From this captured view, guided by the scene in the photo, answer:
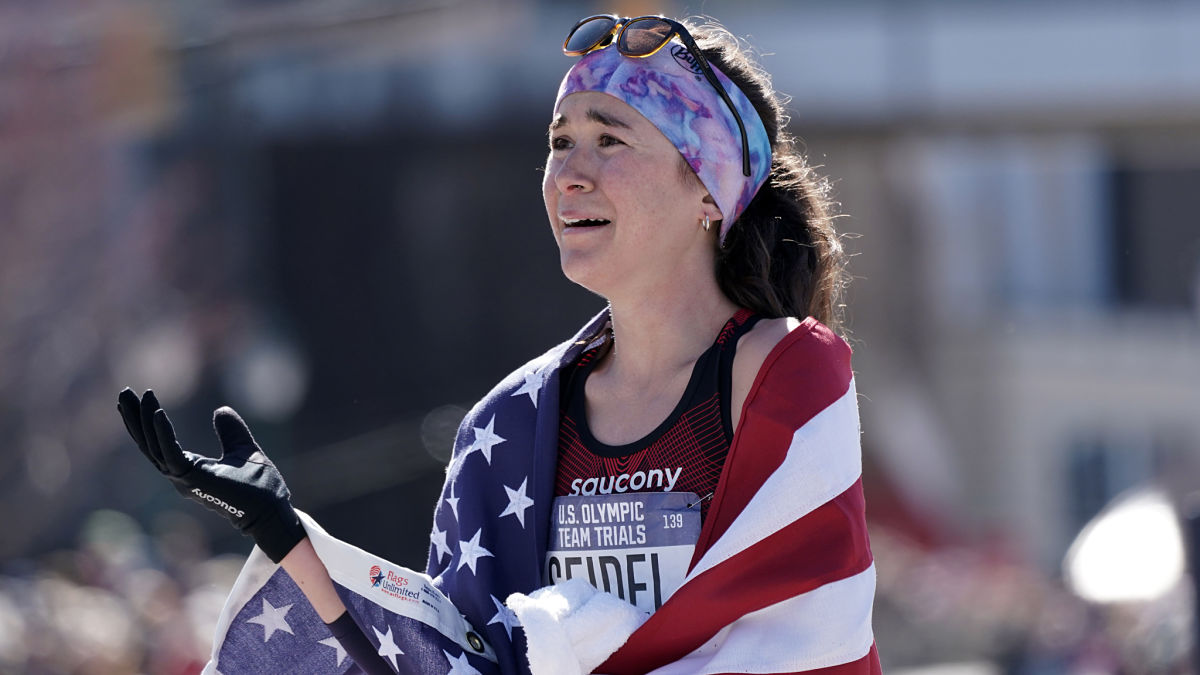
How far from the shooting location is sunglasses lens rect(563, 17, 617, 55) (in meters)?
2.41

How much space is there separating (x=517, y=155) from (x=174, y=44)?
4593mm

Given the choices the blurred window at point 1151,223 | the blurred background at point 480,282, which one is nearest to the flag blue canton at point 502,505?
the blurred background at point 480,282

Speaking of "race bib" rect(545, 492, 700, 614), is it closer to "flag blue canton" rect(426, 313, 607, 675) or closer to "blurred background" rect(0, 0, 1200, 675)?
"flag blue canton" rect(426, 313, 607, 675)

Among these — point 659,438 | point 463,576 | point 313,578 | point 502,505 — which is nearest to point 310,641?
point 313,578

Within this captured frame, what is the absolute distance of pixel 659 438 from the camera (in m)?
2.25

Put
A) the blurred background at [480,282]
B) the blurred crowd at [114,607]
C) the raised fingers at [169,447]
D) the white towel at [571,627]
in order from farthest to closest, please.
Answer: the blurred background at [480,282] → the blurred crowd at [114,607] → the white towel at [571,627] → the raised fingers at [169,447]

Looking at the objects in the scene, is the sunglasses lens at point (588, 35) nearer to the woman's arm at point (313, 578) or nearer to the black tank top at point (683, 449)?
the black tank top at point (683, 449)

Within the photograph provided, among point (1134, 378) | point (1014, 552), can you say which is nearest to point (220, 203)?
point (1014, 552)

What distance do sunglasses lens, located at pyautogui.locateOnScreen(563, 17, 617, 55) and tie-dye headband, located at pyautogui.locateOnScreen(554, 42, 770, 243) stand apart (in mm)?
21

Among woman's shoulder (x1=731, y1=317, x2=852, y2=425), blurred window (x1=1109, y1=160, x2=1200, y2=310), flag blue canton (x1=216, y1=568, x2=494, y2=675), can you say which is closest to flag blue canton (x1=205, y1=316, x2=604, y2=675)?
flag blue canton (x1=216, y1=568, x2=494, y2=675)

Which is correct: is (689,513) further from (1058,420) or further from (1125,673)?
(1058,420)

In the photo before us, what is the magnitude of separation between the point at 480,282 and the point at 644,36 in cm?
1122

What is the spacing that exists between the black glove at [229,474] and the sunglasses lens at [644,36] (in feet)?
2.94

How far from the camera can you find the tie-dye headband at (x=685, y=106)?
232cm
